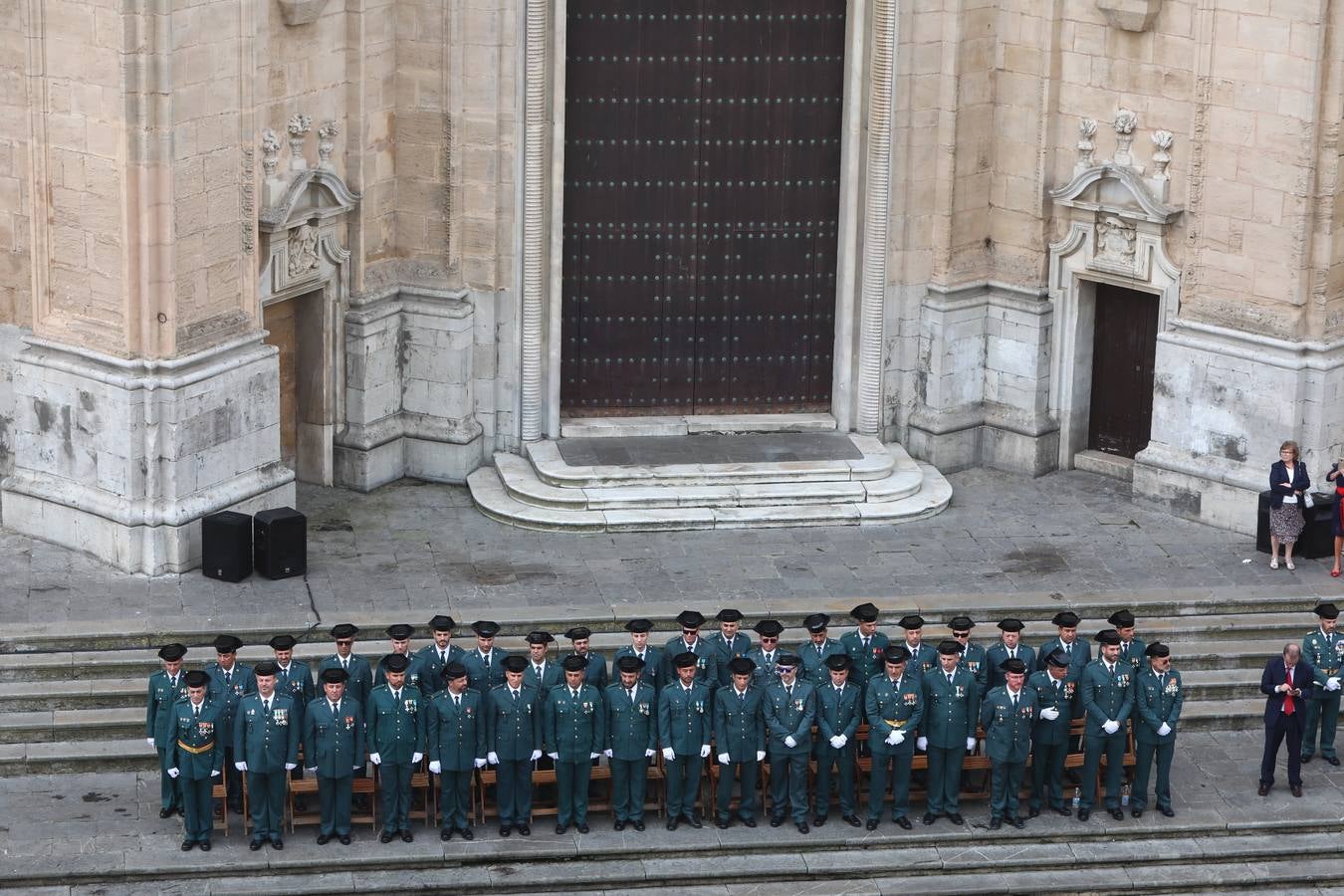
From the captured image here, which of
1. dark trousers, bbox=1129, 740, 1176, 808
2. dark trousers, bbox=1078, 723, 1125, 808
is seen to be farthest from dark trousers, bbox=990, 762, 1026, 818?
dark trousers, bbox=1129, 740, 1176, 808

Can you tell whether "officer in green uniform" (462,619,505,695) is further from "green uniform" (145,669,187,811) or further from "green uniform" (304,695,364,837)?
"green uniform" (145,669,187,811)

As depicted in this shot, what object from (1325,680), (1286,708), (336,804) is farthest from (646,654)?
(1325,680)

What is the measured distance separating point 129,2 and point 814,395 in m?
10.2

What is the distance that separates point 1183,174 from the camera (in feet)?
111

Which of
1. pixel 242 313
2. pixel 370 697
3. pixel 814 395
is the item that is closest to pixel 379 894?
pixel 370 697

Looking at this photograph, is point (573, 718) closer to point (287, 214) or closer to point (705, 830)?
point (705, 830)

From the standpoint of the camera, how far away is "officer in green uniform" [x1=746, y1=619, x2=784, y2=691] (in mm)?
27609

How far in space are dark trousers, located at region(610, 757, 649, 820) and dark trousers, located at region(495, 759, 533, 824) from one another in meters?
0.78

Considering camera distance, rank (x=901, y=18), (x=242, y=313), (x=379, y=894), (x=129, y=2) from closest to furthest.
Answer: (x=379, y=894) → (x=129, y=2) → (x=242, y=313) → (x=901, y=18)

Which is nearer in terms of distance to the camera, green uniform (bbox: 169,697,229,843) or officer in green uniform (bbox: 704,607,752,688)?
green uniform (bbox: 169,697,229,843)

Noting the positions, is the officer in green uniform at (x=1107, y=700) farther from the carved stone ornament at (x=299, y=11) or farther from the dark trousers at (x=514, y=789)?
the carved stone ornament at (x=299, y=11)

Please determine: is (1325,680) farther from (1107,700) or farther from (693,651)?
(693,651)

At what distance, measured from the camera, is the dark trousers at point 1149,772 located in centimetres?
2797

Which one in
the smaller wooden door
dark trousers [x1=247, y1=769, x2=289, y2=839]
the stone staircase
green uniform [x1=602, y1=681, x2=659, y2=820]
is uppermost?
the smaller wooden door
